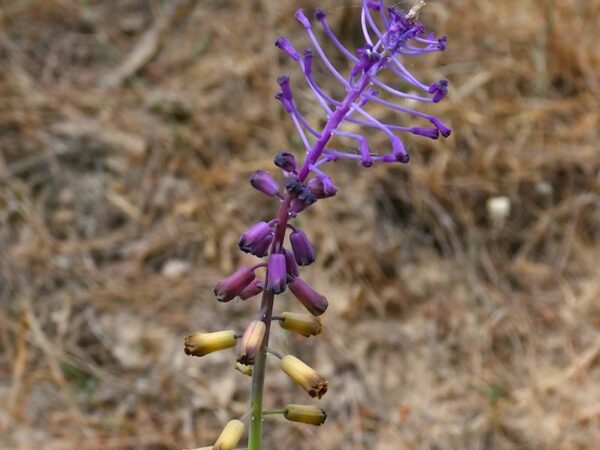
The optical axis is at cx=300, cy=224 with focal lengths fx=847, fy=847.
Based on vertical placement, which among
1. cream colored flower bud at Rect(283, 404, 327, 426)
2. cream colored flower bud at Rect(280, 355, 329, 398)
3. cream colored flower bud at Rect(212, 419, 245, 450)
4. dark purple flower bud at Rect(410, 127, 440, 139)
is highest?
dark purple flower bud at Rect(410, 127, 440, 139)

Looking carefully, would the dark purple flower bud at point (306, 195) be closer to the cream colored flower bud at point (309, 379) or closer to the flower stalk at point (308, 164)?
the flower stalk at point (308, 164)

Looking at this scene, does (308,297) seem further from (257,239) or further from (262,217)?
(262,217)

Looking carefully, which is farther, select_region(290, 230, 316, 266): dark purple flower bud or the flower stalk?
select_region(290, 230, 316, 266): dark purple flower bud

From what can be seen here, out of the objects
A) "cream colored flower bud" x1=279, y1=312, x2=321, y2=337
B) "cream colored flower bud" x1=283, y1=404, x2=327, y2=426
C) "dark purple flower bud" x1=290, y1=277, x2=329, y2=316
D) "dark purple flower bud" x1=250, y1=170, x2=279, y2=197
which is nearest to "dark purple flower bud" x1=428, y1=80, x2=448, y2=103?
"dark purple flower bud" x1=250, y1=170, x2=279, y2=197

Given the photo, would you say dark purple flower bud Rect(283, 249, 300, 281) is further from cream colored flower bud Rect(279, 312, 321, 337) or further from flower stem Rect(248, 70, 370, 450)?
cream colored flower bud Rect(279, 312, 321, 337)

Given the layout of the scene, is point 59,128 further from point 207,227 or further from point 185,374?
point 185,374

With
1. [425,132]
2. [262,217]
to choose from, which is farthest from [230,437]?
[262,217]

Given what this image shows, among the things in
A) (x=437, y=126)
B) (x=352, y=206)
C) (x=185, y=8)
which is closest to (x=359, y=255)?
(x=352, y=206)
